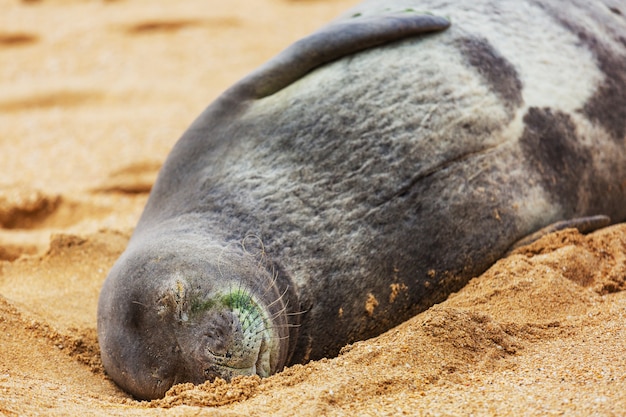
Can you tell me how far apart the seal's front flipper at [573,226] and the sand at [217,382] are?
1.9 inches

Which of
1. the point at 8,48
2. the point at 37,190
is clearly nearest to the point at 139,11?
the point at 8,48

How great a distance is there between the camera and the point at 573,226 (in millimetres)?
3494

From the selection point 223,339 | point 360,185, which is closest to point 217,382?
point 223,339

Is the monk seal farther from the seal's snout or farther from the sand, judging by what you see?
the sand

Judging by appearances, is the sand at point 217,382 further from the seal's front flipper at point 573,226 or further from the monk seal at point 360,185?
the monk seal at point 360,185

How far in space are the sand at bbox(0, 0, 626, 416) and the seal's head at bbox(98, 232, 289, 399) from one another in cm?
10

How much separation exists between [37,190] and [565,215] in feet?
10.8

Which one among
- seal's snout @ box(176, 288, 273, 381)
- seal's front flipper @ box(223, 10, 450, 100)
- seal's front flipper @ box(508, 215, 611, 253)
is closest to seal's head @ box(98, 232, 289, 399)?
seal's snout @ box(176, 288, 273, 381)

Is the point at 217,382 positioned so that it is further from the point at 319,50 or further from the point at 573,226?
the point at 573,226

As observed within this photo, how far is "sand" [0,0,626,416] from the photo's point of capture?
2.40 m

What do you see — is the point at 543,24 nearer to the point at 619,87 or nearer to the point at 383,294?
the point at 619,87

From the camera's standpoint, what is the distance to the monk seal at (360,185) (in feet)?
9.27

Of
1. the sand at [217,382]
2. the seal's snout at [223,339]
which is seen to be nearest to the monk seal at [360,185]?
the seal's snout at [223,339]

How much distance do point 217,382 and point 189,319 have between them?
9.1 inches
